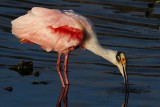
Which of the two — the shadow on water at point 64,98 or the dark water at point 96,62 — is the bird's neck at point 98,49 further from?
the shadow on water at point 64,98

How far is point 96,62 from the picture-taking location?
1446 cm

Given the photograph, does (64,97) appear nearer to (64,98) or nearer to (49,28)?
(64,98)

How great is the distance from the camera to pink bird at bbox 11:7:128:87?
1235 cm

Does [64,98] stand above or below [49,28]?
below

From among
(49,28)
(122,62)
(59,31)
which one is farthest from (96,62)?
(49,28)

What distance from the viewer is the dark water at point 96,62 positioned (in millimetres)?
11688

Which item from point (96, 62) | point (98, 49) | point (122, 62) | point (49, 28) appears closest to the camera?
point (49, 28)

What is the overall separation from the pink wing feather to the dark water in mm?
686

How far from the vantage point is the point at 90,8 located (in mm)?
19766

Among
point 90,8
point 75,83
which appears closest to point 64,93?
point 75,83

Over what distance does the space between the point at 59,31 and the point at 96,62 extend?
2081mm

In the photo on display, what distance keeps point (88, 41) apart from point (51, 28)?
0.76 metres

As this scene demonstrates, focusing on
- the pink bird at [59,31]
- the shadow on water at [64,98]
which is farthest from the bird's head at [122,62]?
the shadow on water at [64,98]

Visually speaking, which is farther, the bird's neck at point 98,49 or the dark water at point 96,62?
the bird's neck at point 98,49
